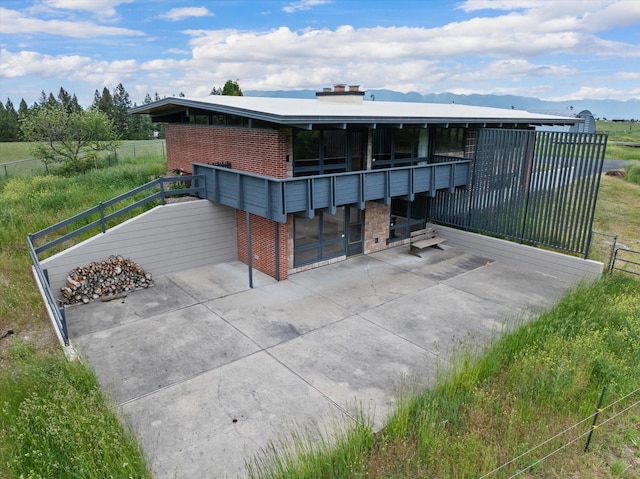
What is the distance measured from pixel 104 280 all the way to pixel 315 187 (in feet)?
19.8

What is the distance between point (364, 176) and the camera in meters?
12.3

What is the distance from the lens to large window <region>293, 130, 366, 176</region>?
12.0 meters

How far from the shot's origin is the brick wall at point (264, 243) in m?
12.4

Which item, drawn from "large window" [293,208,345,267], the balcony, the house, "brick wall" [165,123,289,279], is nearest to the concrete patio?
"large window" [293,208,345,267]

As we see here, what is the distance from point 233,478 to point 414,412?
8.97 ft

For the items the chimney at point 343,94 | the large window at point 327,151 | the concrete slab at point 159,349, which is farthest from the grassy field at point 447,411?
the chimney at point 343,94

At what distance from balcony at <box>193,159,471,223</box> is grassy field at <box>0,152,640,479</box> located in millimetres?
5476

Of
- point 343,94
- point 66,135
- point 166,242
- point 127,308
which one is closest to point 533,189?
point 343,94

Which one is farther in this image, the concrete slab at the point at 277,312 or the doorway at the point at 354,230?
the doorway at the point at 354,230

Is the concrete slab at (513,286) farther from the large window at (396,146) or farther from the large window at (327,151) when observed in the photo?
the large window at (327,151)

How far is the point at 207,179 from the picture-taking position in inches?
519

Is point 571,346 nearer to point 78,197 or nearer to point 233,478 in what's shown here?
point 233,478

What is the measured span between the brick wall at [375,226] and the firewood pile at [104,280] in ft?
23.1

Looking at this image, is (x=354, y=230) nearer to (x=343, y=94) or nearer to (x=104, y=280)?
(x=343, y=94)
